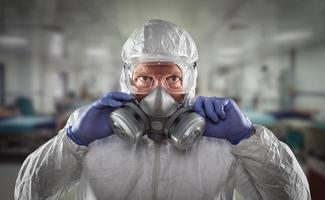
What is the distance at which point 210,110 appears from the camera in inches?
30.5

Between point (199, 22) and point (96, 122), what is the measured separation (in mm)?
2323

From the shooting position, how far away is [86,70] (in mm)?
3066

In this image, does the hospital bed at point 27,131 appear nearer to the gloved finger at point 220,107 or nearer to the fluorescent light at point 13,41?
the fluorescent light at point 13,41

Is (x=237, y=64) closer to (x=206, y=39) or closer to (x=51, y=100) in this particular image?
(x=206, y=39)

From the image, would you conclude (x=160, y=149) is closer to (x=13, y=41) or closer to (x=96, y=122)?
(x=96, y=122)

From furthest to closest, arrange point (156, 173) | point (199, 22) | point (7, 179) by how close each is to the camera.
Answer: point (199, 22) < point (7, 179) < point (156, 173)

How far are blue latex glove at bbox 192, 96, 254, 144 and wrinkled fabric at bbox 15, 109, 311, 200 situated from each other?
0.03 m

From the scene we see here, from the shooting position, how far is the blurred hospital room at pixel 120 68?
2.94 metres

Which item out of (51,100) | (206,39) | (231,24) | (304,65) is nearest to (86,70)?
(51,100)

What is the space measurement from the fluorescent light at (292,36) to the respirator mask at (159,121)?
110 inches

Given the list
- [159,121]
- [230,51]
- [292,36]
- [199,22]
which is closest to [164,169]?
[159,121]

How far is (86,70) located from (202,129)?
256cm

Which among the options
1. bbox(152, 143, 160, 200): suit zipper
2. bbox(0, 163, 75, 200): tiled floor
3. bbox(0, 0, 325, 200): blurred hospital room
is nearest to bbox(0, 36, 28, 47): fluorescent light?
bbox(0, 0, 325, 200): blurred hospital room

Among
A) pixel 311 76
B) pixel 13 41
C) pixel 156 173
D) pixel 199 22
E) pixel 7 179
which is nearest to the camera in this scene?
pixel 156 173
